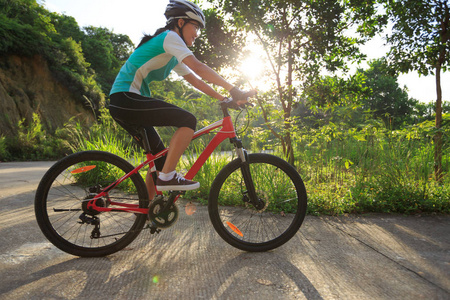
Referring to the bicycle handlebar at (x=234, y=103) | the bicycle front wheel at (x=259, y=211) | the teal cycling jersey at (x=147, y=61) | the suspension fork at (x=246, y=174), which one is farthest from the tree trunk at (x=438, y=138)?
the teal cycling jersey at (x=147, y=61)

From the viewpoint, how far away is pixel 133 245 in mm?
2756

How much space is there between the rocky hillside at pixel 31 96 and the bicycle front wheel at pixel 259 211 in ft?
52.6

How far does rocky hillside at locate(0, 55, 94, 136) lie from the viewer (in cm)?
1669

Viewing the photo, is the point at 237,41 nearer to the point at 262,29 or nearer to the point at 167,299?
the point at 262,29

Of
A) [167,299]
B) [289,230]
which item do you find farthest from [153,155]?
[289,230]

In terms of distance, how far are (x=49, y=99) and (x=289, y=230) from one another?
76.6 ft

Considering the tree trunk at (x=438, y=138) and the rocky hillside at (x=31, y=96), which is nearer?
the tree trunk at (x=438, y=138)

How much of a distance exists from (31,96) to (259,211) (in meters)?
21.3

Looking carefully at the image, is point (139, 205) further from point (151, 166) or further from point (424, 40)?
point (424, 40)

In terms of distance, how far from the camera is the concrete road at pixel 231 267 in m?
1.95

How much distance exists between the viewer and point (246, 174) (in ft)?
8.96

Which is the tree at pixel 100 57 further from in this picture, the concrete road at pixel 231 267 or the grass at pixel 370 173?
the concrete road at pixel 231 267

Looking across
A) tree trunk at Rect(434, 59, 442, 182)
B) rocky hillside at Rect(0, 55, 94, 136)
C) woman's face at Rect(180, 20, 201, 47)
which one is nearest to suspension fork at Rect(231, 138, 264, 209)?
woman's face at Rect(180, 20, 201, 47)

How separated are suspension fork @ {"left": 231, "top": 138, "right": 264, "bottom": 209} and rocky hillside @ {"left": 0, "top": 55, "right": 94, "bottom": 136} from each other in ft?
53.5
